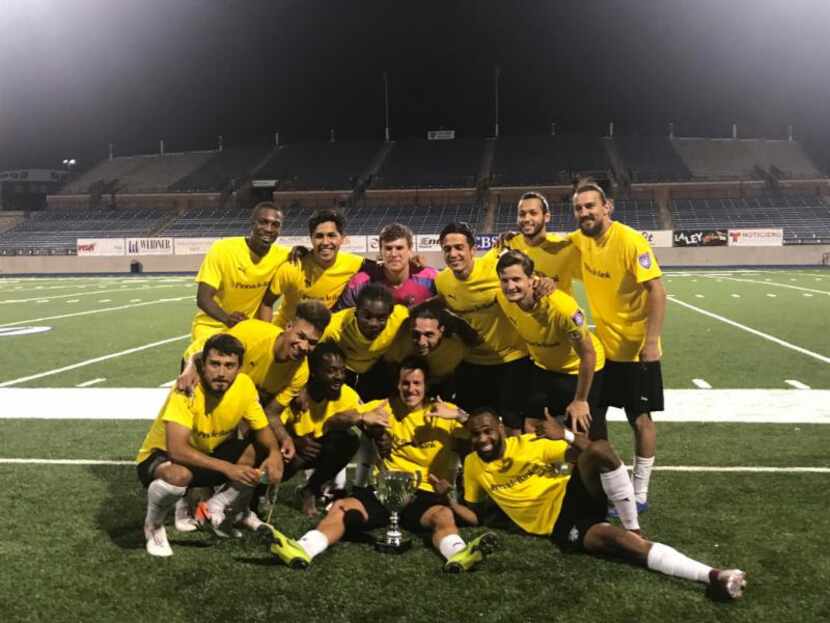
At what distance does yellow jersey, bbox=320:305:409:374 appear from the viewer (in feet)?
14.6

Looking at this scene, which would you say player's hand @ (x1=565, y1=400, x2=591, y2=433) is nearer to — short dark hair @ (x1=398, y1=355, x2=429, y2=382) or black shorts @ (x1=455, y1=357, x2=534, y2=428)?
black shorts @ (x1=455, y1=357, x2=534, y2=428)

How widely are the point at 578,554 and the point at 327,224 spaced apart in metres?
2.49

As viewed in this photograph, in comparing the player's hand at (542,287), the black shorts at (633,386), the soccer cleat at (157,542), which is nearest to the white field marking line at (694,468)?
the black shorts at (633,386)

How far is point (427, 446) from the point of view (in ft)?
13.6

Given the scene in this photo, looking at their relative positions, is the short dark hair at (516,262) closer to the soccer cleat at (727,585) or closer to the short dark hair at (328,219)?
the short dark hair at (328,219)

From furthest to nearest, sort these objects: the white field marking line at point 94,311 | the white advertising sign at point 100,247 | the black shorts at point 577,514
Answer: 1. the white advertising sign at point 100,247
2. the white field marking line at point 94,311
3. the black shorts at point 577,514

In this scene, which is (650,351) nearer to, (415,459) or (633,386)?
(633,386)

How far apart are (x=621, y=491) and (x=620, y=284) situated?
1.30 m

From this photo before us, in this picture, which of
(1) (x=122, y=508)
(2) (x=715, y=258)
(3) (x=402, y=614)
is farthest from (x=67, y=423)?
(2) (x=715, y=258)

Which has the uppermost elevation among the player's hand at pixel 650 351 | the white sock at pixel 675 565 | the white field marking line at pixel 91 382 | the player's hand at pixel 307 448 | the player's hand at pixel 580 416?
the player's hand at pixel 650 351

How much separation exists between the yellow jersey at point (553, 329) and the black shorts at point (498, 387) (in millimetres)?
140

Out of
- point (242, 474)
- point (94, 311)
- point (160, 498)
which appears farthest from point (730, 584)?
point (94, 311)

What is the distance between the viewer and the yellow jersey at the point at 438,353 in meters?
4.42

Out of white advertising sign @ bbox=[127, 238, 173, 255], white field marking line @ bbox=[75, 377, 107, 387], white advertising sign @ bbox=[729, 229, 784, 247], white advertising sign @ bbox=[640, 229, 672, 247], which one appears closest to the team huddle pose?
white field marking line @ bbox=[75, 377, 107, 387]
